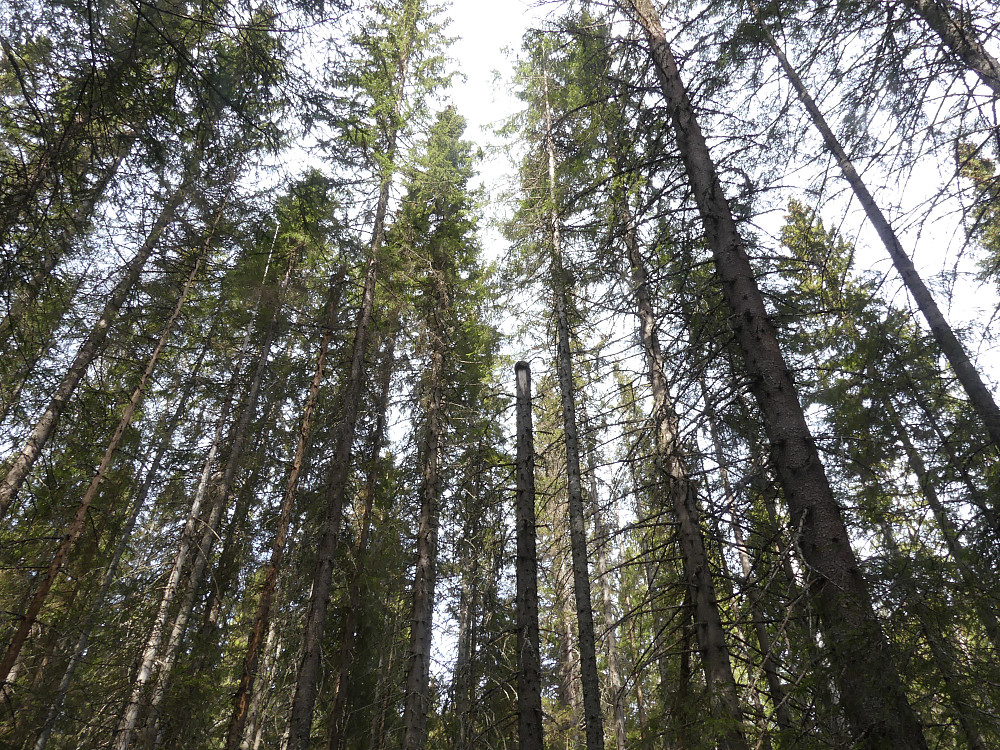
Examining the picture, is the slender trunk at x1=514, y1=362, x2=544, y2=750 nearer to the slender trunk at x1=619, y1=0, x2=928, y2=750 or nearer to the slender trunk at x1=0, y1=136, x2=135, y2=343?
the slender trunk at x1=619, y1=0, x2=928, y2=750

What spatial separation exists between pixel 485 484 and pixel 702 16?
8380 millimetres

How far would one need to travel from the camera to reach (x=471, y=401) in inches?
498

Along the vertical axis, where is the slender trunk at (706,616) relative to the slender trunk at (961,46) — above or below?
below

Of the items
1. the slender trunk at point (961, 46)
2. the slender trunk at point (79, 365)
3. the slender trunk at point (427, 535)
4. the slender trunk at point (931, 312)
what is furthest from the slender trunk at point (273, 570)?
the slender trunk at point (961, 46)

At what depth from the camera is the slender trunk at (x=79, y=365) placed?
24.7 feet

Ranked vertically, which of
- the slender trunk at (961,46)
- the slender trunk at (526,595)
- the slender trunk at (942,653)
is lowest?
the slender trunk at (942,653)

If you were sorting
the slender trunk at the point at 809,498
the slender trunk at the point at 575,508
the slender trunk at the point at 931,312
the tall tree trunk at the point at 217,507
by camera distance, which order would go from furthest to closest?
the tall tree trunk at the point at 217,507 → the slender trunk at the point at 575,508 → the slender trunk at the point at 931,312 → the slender trunk at the point at 809,498

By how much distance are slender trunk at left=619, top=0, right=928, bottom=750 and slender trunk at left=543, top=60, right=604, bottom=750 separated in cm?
331

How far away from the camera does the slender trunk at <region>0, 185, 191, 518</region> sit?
7543 millimetres

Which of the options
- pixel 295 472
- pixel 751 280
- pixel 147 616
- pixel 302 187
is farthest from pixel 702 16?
pixel 147 616

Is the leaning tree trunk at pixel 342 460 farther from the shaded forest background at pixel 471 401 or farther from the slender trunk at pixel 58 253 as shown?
the slender trunk at pixel 58 253

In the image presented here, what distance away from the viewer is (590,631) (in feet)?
23.6

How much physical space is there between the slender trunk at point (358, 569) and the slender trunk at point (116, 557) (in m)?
4.23

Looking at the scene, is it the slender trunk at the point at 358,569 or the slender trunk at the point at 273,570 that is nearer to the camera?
the slender trunk at the point at 273,570
